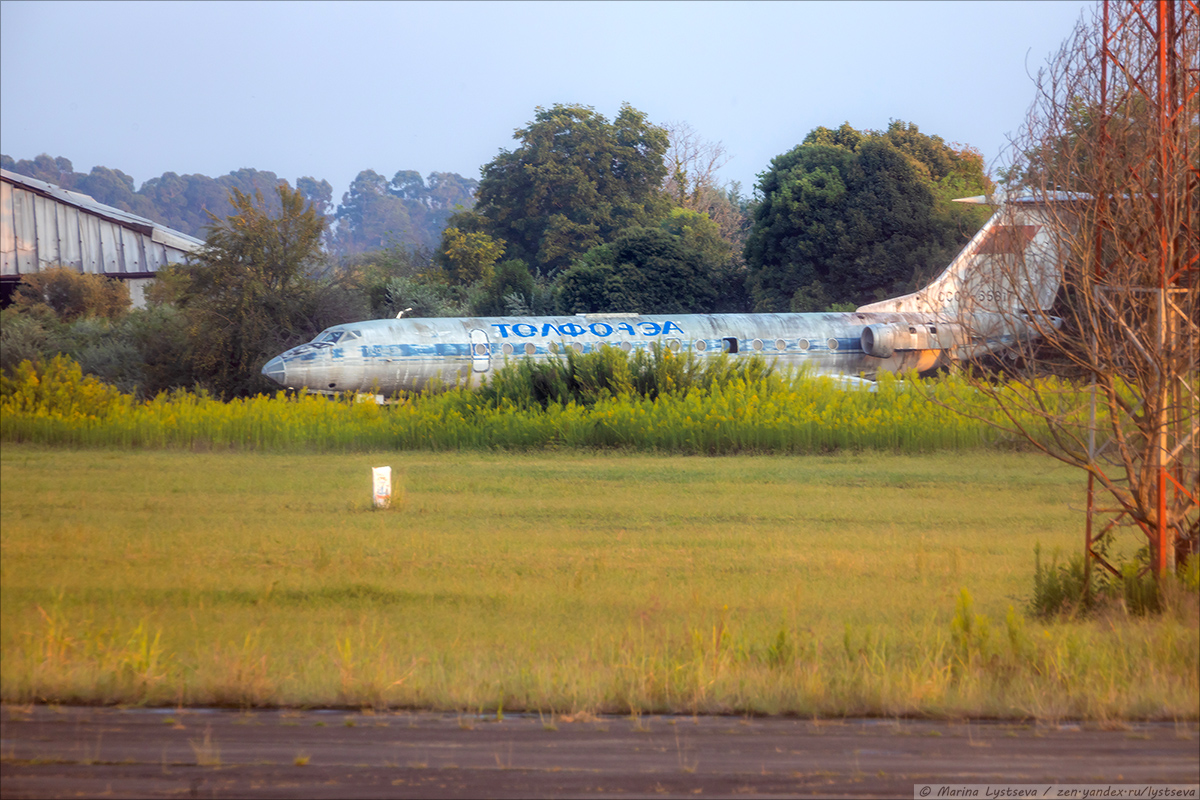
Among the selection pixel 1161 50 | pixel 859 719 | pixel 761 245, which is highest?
pixel 761 245

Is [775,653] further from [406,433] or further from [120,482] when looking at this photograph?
[406,433]

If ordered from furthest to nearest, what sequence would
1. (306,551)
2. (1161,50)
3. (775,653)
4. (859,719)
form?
1. (306,551)
2. (1161,50)
3. (775,653)
4. (859,719)

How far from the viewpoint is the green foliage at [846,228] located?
1877 inches

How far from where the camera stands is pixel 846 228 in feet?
158

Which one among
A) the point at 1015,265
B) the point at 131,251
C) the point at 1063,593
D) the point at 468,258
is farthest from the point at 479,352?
the point at 468,258

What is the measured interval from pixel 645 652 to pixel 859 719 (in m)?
1.62

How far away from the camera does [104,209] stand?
50469 millimetres

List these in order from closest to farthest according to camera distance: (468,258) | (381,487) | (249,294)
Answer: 1. (381,487)
2. (249,294)
3. (468,258)

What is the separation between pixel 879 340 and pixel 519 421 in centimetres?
1341

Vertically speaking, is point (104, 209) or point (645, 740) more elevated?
point (104, 209)

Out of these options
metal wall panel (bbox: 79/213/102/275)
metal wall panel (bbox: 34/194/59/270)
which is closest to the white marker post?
metal wall panel (bbox: 79/213/102/275)

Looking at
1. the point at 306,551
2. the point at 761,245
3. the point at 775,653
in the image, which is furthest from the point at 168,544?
the point at 761,245

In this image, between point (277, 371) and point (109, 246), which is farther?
point (109, 246)

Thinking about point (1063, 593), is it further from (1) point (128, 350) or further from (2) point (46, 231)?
(2) point (46, 231)
